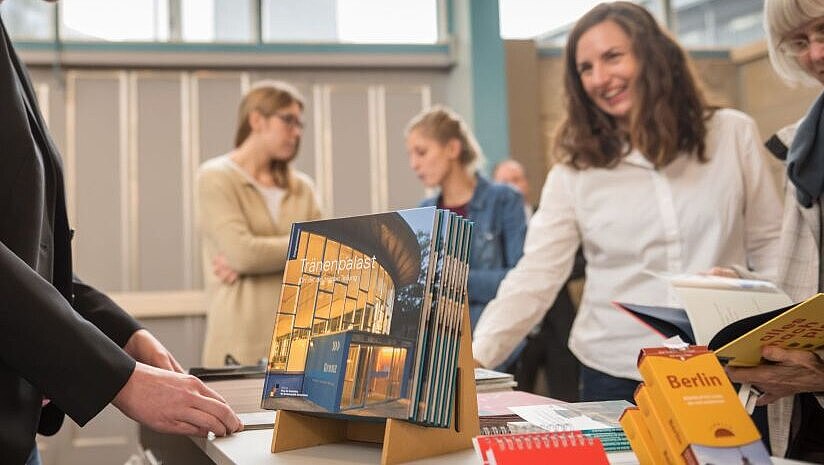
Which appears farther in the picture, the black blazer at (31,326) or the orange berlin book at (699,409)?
the black blazer at (31,326)

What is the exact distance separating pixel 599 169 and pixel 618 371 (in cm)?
49

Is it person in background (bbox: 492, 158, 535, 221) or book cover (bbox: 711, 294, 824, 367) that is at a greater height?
person in background (bbox: 492, 158, 535, 221)

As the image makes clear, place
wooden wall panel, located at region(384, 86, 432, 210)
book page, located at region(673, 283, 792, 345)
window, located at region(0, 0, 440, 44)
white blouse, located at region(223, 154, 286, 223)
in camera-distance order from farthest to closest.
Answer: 1. wooden wall panel, located at region(384, 86, 432, 210)
2. window, located at region(0, 0, 440, 44)
3. white blouse, located at region(223, 154, 286, 223)
4. book page, located at region(673, 283, 792, 345)

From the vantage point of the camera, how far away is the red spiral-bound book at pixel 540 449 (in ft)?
2.55

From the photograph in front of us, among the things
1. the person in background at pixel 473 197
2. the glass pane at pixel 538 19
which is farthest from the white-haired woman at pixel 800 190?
the glass pane at pixel 538 19

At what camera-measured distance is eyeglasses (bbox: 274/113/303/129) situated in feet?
10.4

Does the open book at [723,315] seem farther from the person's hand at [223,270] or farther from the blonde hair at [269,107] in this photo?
the blonde hair at [269,107]

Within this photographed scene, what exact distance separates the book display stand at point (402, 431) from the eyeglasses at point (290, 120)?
2.23 metres

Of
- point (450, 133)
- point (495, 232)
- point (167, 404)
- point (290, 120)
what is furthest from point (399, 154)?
point (167, 404)

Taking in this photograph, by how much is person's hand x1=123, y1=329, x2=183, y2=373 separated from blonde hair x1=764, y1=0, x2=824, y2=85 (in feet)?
4.06

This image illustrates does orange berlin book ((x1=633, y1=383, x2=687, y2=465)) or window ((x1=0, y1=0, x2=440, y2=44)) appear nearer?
orange berlin book ((x1=633, y1=383, x2=687, y2=465))

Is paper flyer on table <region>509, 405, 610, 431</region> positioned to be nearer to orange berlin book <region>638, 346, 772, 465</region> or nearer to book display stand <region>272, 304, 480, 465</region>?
book display stand <region>272, 304, 480, 465</region>

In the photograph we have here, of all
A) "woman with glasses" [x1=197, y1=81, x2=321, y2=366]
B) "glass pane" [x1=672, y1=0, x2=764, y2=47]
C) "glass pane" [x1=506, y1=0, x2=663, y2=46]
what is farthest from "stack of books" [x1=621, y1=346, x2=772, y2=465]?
"glass pane" [x1=672, y1=0, x2=764, y2=47]

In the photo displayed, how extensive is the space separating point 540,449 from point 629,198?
Result: 1276 millimetres
